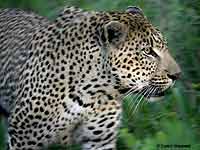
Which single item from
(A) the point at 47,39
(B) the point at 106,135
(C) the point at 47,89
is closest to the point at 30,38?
(A) the point at 47,39

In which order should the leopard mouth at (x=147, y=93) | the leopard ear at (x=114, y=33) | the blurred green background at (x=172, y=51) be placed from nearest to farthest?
1. the leopard ear at (x=114, y=33)
2. the leopard mouth at (x=147, y=93)
3. the blurred green background at (x=172, y=51)

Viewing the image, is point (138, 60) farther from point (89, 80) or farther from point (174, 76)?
point (89, 80)

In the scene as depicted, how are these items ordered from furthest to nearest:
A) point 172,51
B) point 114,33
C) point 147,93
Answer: point 172,51 < point 147,93 < point 114,33

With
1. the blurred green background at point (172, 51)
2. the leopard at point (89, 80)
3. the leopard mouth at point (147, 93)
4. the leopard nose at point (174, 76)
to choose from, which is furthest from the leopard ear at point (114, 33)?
the blurred green background at point (172, 51)

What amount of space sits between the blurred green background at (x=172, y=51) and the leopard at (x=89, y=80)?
0.83 feet

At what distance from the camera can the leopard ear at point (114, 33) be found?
696 centimetres

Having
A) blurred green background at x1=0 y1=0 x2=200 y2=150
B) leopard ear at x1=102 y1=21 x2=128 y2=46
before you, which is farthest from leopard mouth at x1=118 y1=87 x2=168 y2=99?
leopard ear at x1=102 y1=21 x2=128 y2=46

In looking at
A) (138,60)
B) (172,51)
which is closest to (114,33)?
(138,60)

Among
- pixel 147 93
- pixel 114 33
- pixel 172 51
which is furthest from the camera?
pixel 172 51

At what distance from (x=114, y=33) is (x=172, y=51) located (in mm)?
1400

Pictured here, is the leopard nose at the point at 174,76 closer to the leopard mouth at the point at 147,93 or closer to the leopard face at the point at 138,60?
the leopard face at the point at 138,60

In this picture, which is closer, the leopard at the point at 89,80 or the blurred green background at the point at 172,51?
the leopard at the point at 89,80

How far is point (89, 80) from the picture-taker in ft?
23.1

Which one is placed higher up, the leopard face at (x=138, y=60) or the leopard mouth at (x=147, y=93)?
the leopard face at (x=138, y=60)
